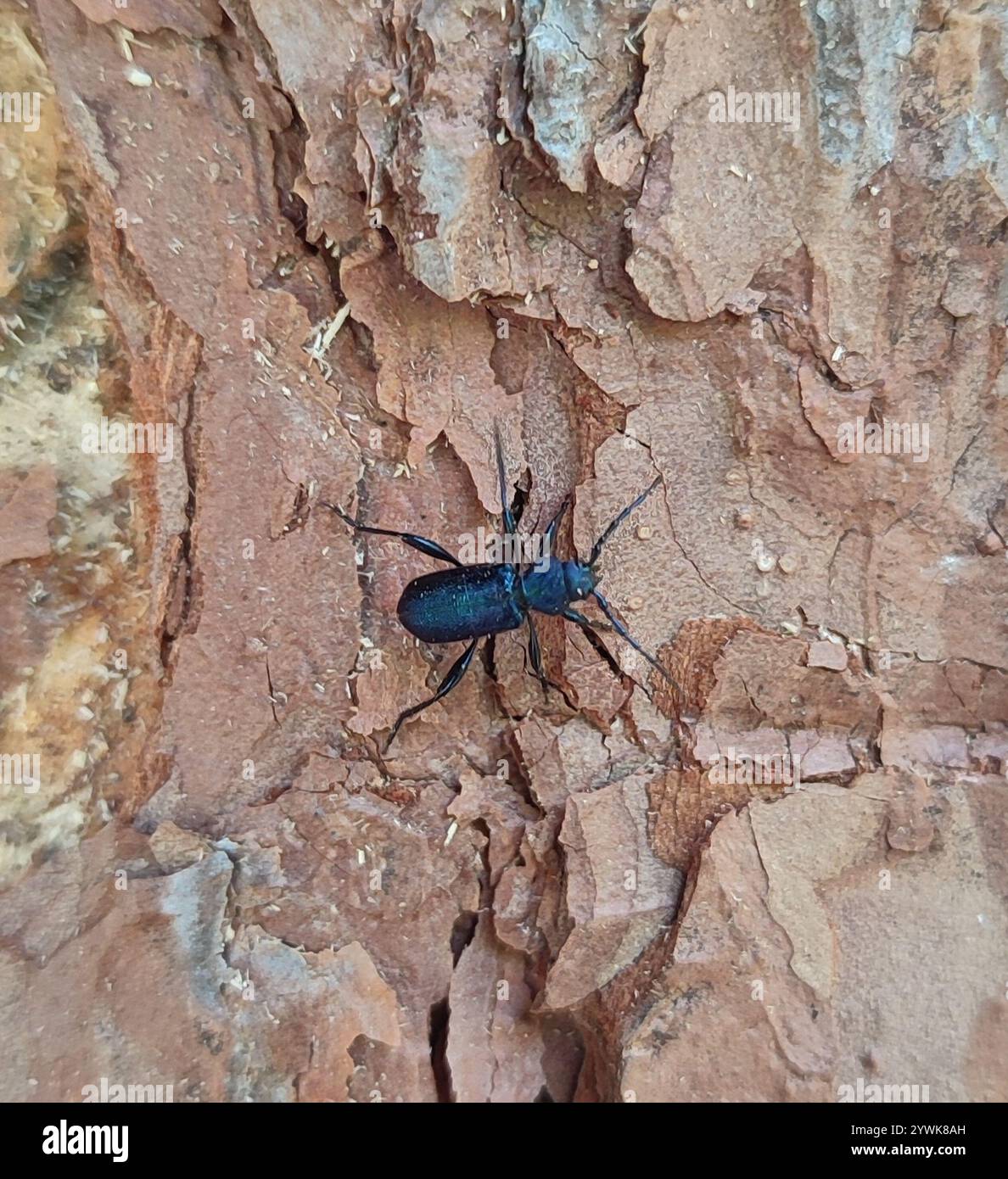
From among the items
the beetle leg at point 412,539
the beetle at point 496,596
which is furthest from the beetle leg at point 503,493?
the beetle leg at point 412,539

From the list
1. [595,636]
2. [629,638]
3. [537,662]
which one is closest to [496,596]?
[537,662]

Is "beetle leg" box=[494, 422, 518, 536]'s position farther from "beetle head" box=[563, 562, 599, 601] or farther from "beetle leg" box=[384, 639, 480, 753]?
"beetle leg" box=[384, 639, 480, 753]

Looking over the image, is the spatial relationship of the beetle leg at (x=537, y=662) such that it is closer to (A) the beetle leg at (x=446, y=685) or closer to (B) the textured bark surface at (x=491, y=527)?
(B) the textured bark surface at (x=491, y=527)

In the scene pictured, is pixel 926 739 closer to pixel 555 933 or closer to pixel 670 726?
pixel 670 726

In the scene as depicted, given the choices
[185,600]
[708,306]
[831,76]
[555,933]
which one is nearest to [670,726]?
[555,933]

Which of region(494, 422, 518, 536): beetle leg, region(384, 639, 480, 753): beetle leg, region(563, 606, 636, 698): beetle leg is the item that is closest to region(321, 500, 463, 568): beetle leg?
region(494, 422, 518, 536): beetle leg
